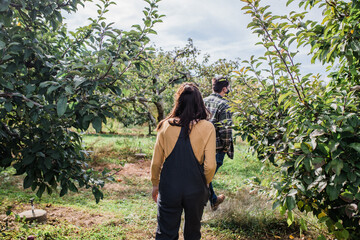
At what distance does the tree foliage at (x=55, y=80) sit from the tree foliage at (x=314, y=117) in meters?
1.16

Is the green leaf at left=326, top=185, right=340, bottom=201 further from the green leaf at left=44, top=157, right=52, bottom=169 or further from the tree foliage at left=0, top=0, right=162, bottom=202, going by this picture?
the green leaf at left=44, top=157, right=52, bottom=169

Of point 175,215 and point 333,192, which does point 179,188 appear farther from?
point 333,192

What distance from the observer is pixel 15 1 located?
7.57 ft

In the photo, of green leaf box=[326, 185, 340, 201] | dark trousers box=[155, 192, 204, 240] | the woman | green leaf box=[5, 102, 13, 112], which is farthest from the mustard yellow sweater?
green leaf box=[5, 102, 13, 112]

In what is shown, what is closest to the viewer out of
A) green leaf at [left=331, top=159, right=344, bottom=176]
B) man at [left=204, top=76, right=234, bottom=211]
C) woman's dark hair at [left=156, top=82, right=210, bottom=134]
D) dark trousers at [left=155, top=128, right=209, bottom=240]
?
green leaf at [left=331, top=159, right=344, bottom=176]

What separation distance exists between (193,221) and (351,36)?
1.96 metres

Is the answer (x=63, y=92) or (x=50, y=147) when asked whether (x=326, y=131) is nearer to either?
(x=63, y=92)

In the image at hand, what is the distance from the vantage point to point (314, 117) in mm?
2078

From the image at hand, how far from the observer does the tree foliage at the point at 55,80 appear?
2021 mm

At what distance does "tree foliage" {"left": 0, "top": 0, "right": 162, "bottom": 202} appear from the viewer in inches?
79.6

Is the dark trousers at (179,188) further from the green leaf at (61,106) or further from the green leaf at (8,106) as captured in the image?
the green leaf at (8,106)

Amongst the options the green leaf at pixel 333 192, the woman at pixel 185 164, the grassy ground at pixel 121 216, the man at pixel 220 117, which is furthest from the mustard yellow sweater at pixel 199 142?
the man at pixel 220 117

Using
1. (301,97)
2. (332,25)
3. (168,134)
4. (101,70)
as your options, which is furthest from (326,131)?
(101,70)

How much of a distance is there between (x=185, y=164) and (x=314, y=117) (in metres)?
1.11
